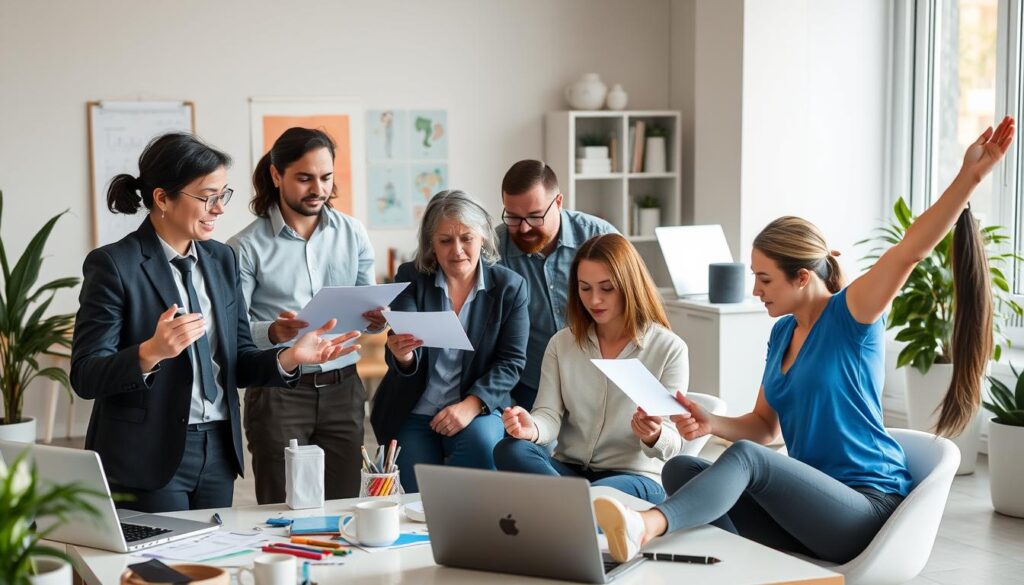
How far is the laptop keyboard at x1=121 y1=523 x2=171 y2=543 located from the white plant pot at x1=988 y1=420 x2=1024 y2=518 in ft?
11.8

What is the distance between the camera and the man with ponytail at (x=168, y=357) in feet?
8.68

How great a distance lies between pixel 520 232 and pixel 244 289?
2.95 ft

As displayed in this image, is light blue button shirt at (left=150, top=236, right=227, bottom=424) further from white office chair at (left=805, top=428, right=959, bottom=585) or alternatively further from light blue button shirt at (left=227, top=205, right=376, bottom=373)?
white office chair at (left=805, top=428, right=959, bottom=585)

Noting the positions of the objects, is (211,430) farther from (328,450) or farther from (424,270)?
(424,270)

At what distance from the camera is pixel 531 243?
3.59 meters

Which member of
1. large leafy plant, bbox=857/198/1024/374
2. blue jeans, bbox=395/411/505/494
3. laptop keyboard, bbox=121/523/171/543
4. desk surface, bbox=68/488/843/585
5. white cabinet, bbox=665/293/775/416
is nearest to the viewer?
desk surface, bbox=68/488/843/585

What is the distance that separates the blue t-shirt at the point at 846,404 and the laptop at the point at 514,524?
2.68 feet

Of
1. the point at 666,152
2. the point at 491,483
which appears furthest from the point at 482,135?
the point at 491,483

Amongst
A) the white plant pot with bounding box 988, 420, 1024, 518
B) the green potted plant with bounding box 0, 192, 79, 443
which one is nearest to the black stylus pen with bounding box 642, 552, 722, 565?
the white plant pot with bounding box 988, 420, 1024, 518

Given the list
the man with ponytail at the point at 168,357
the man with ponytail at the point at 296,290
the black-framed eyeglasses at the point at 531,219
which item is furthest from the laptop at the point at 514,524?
the black-framed eyeglasses at the point at 531,219

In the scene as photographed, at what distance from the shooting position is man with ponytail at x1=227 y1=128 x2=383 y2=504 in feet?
10.8

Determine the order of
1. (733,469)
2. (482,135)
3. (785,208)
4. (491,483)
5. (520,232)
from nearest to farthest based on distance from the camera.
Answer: (491,483) < (733,469) < (520,232) < (785,208) < (482,135)

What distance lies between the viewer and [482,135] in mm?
7160

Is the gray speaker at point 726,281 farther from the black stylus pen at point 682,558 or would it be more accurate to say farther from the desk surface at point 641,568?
the black stylus pen at point 682,558
